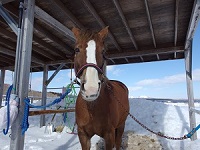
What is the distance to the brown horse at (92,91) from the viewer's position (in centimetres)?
171

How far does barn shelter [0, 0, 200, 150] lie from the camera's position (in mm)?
2961

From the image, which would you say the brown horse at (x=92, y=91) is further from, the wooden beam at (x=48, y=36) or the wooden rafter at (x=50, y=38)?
the wooden rafter at (x=50, y=38)

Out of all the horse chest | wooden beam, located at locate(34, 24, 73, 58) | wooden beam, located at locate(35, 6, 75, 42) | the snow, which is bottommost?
the snow

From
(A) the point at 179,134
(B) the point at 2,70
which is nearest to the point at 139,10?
(A) the point at 179,134

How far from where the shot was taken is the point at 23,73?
9.53ft

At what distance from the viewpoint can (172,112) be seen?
8.22m

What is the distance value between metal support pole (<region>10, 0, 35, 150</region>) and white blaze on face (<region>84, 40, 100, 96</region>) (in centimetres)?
149

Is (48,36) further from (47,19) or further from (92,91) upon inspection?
(92,91)

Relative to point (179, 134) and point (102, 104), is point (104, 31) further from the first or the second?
point (179, 134)

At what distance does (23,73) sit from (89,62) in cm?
158

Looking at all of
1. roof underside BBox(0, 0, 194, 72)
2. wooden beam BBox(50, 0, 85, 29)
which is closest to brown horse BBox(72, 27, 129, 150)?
roof underside BBox(0, 0, 194, 72)

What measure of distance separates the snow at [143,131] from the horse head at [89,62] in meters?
3.42

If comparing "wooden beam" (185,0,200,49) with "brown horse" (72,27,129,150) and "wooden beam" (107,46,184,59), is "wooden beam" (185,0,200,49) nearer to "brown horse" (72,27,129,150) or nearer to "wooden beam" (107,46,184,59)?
"wooden beam" (107,46,184,59)

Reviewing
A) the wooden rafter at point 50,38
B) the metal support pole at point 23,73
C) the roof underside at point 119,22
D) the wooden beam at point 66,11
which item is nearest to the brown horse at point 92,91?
the roof underside at point 119,22
